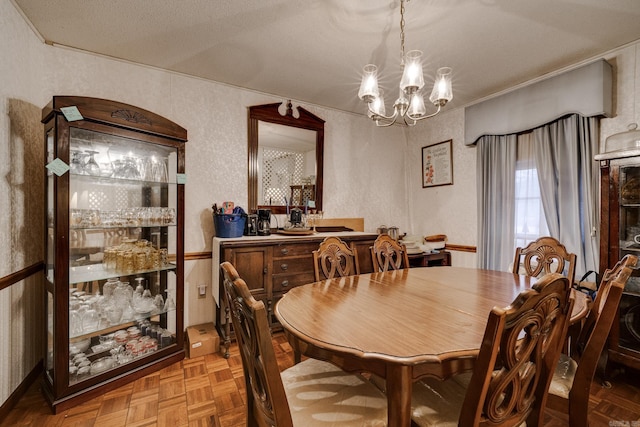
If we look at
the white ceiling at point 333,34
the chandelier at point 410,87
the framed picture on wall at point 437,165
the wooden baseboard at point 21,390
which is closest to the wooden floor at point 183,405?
the wooden baseboard at point 21,390

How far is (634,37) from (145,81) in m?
3.92

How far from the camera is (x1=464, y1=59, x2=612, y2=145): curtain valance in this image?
2328mm

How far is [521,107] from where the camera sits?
285 centimetres

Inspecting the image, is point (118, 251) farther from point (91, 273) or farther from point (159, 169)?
point (159, 169)

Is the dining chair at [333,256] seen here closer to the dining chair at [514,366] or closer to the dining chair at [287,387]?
the dining chair at [287,387]

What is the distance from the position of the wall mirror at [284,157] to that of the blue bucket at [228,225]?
40 centimetres

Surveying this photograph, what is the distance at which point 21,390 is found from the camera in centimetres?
187

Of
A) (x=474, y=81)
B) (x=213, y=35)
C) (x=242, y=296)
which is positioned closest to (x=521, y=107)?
(x=474, y=81)

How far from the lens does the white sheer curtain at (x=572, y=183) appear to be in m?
2.42

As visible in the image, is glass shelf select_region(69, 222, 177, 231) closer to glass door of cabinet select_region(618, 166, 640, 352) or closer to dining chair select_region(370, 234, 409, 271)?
dining chair select_region(370, 234, 409, 271)

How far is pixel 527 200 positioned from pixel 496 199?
27cm

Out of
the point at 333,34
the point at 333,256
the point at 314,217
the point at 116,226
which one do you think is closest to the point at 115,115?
the point at 116,226

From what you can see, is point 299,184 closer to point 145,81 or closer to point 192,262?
point 192,262

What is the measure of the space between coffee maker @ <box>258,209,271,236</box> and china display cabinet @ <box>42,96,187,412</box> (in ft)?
2.65
